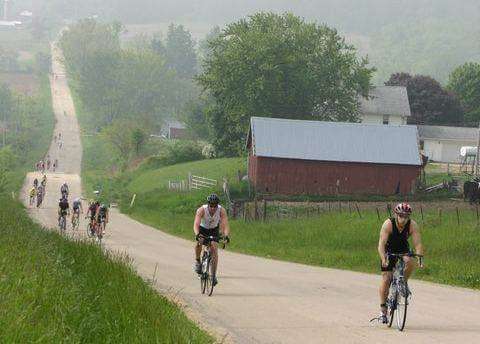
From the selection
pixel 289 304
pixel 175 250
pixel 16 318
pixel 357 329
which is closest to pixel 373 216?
pixel 175 250

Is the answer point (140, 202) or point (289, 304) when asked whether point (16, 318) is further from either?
point (140, 202)

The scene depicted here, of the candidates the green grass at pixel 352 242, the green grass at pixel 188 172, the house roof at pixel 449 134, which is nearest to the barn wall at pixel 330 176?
the green grass at pixel 188 172

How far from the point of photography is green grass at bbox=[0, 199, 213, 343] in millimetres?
9961

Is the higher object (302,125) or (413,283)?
(302,125)

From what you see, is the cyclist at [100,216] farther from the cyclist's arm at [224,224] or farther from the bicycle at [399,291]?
the bicycle at [399,291]

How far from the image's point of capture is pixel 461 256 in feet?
101

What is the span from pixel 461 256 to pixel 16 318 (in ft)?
74.4

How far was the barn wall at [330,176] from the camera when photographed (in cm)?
6625

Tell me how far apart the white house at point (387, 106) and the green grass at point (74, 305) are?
95.9 meters

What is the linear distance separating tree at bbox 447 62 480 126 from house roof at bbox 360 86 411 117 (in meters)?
7.98

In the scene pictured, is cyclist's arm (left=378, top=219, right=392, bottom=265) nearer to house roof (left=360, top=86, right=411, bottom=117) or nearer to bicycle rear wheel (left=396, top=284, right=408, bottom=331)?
bicycle rear wheel (left=396, top=284, right=408, bottom=331)

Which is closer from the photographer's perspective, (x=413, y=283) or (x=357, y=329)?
(x=357, y=329)

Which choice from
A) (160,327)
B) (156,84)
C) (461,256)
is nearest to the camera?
(160,327)

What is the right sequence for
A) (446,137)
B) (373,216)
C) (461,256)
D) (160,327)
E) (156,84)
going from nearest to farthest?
1. (160,327)
2. (461,256)
3. (373,216)
4. (446,137)
5. (156,84)
